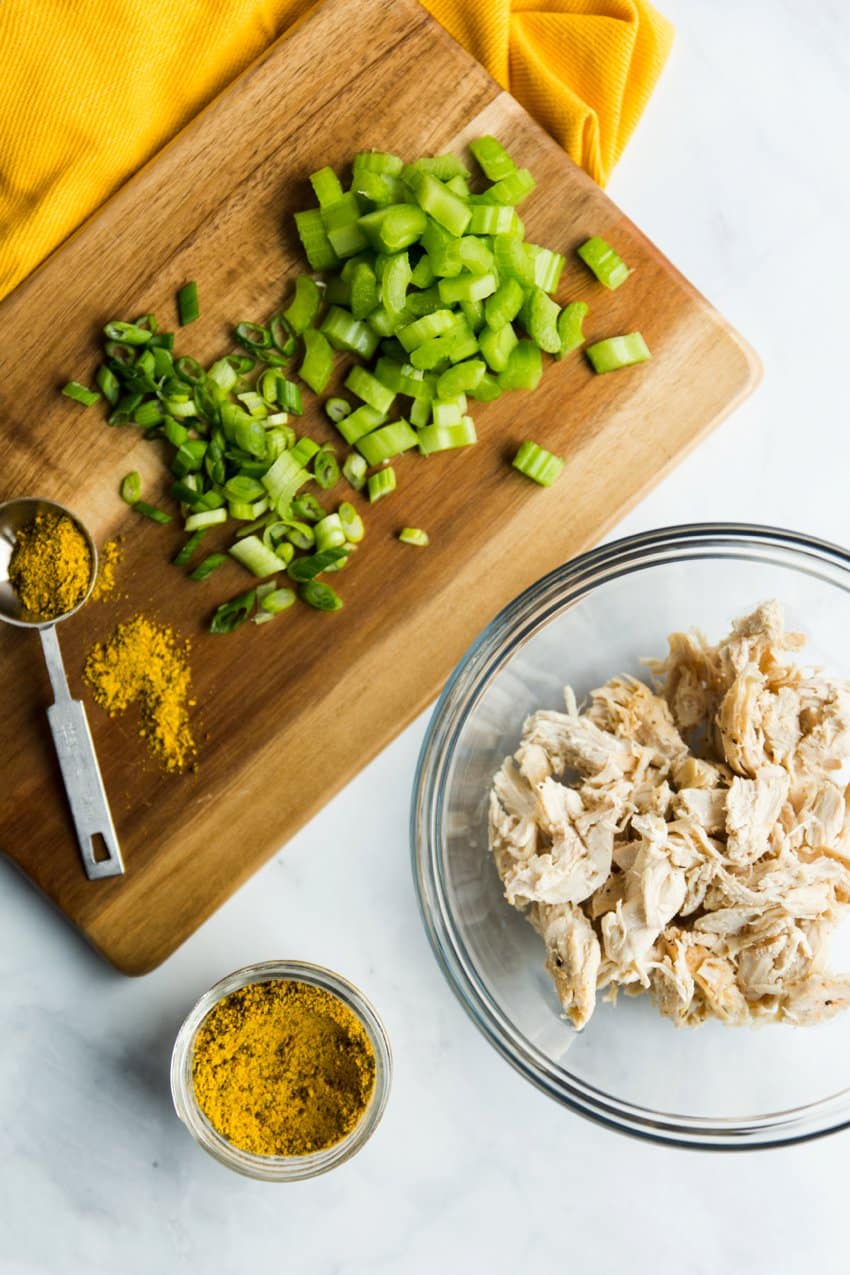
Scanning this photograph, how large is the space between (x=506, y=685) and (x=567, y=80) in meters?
1.00

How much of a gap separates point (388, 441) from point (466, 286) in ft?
0.85

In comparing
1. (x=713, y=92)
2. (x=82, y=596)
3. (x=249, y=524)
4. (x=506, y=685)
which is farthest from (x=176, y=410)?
(x=713, y=92)

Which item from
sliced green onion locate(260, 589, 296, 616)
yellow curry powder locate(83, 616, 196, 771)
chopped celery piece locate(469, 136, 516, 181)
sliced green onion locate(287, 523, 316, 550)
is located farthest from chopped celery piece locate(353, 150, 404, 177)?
yellow curry powder locate(83, 616, 196, 771)

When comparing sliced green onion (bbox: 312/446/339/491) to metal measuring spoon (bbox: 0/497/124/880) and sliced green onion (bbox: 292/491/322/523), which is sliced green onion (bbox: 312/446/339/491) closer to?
sliced green onion (bbox: 292/491/322/523)

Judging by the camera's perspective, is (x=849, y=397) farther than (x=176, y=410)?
Yes

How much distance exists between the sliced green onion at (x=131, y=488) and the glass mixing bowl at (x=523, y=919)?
1.96ft

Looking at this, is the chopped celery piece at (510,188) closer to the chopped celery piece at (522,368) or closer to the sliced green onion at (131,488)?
the chopped celery piece at (522,368)

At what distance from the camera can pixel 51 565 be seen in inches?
64.0

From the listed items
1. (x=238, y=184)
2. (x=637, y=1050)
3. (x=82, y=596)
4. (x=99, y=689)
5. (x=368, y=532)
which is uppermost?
(x=238, y=184)

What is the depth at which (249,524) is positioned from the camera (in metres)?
1.69

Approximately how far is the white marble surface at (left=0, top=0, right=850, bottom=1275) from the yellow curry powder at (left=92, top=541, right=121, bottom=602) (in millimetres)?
490

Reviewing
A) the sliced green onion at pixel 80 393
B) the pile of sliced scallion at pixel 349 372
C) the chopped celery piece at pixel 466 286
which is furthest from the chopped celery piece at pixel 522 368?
the sliced green onion at pixel 80 393

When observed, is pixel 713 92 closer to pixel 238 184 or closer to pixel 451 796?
pixel 238 184

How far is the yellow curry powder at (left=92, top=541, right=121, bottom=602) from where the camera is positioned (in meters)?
1.67
